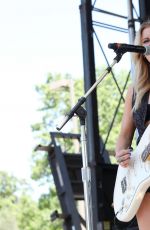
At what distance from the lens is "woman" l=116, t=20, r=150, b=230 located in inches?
79.7

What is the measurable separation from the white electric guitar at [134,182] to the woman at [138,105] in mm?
39

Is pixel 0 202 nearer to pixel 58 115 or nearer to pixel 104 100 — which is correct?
pixel 58 115

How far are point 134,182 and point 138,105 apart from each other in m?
0.30

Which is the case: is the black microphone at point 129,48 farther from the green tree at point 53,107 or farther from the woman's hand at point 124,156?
the green tree at point 53,107

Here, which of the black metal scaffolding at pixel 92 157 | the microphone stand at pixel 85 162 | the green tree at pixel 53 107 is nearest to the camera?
the microphone stand at pixel 85 162

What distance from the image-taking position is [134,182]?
197cm

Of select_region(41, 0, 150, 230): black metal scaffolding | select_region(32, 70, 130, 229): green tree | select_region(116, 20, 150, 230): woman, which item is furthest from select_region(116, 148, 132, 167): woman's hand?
select_region(32, 70, 130, 229): green tree

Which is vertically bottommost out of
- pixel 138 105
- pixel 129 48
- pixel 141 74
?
pixel 138 105

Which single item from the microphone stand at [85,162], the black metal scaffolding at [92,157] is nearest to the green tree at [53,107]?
the black metal scaffolding at [92,157]

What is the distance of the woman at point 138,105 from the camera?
2.02 meters

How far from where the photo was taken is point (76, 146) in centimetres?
922

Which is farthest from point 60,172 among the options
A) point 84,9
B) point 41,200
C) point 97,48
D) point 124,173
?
point 41,200

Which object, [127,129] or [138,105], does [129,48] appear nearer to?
[138,105]

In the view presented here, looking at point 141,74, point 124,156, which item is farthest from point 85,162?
point 141,74
